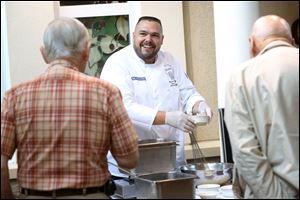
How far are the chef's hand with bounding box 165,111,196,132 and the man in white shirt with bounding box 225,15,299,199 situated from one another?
25.0 inches

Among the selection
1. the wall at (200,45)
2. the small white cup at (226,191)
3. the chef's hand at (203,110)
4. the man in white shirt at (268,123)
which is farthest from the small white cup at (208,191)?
the wall at (200,45)

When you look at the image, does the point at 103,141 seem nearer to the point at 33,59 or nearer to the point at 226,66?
the point at 226,66

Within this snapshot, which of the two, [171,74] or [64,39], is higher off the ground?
[64,39]

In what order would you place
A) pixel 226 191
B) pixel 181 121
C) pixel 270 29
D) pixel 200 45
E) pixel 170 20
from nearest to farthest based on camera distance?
1. pixel 270 29
2. pixel 226 191
3. pixel 181 121
4. pixel 170 20
5. pixel 200 45

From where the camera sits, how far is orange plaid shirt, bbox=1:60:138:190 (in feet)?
5.65

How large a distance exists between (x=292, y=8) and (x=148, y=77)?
1.12 metres

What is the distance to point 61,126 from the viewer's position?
1718mm

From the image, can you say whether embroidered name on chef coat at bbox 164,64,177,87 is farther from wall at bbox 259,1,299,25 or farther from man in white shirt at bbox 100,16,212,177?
wall at bbox 259,1,299,25

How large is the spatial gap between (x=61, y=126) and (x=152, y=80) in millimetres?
1264

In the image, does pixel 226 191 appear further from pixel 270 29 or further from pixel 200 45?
pixel 200 45

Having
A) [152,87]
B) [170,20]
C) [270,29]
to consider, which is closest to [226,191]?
[270,29]

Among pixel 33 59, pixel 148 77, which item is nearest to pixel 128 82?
pixel 148 77

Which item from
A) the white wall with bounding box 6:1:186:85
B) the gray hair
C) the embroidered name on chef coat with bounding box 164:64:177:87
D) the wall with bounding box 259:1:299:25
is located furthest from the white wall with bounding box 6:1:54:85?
the gray hair

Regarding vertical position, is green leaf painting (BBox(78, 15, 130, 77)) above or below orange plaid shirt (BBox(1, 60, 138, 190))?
above
